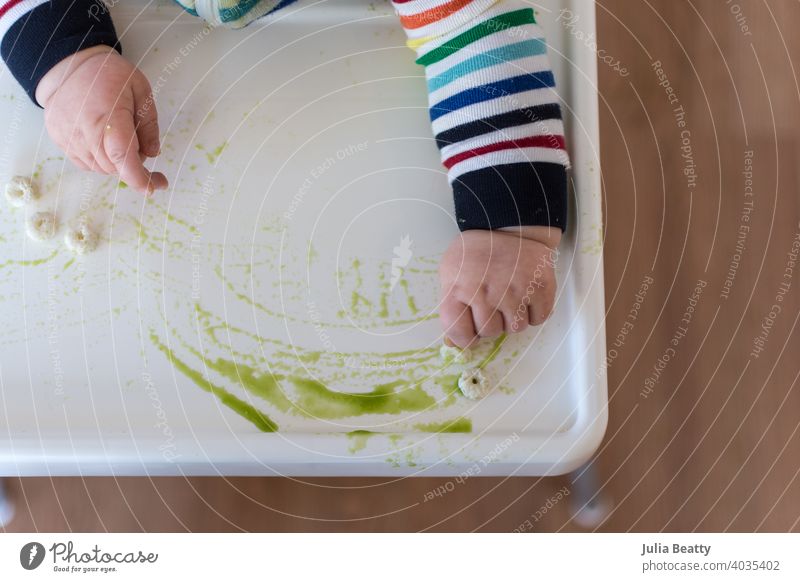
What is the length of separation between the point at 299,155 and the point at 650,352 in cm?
35

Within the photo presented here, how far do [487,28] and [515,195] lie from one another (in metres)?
0.09

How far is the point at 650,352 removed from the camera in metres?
0.59

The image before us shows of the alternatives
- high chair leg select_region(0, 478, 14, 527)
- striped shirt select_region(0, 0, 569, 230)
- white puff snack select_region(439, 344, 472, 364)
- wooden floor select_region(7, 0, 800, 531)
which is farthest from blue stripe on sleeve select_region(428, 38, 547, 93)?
high chair leg select_region(0, 478, 14, 527)

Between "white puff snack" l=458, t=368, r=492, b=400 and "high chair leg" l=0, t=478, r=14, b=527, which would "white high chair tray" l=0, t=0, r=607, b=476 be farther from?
"high chair leg" l=0, t=478, r=14, b=527

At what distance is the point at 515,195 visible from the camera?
38 centimetres

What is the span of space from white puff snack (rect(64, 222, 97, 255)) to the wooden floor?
0.24 metres

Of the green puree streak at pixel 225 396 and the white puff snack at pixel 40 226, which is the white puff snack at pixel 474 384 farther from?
the white puff snack at pixel 40 226

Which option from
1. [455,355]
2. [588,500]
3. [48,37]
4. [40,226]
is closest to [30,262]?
[40,226]

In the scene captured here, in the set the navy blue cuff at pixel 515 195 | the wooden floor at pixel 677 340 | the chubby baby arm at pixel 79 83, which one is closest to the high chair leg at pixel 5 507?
the wooden floor at pixel 677 340

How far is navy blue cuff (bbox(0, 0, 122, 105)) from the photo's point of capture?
1.26 ft
